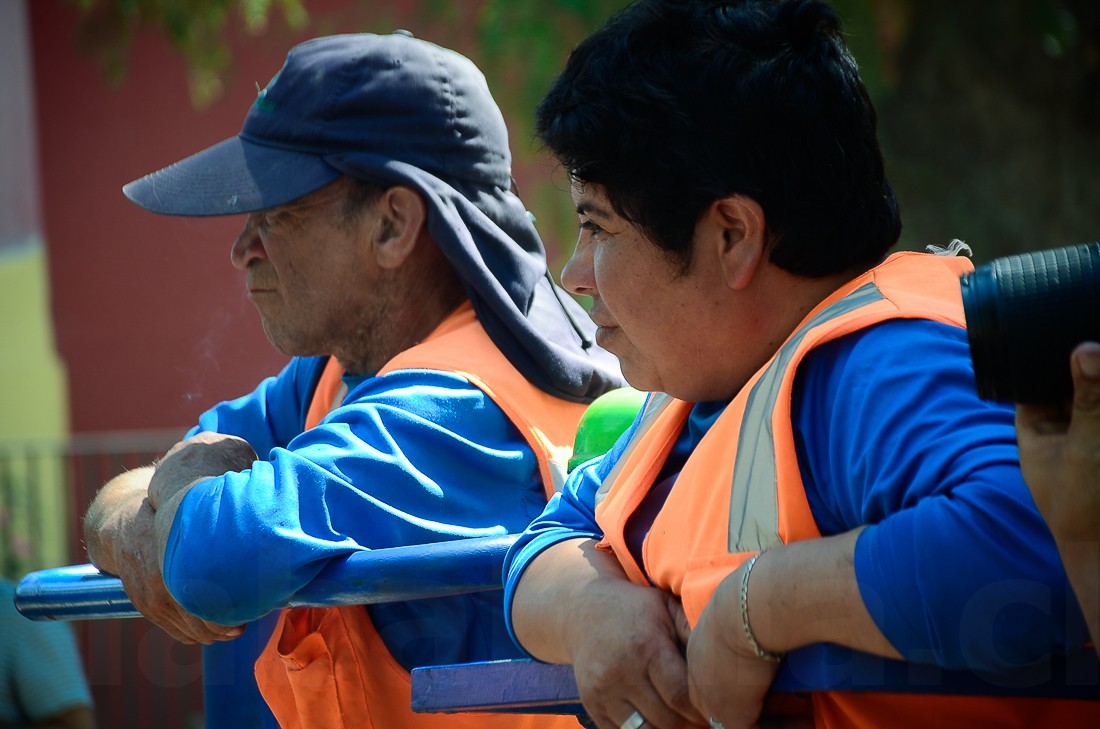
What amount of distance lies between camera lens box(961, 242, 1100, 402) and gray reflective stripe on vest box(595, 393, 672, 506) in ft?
2.48

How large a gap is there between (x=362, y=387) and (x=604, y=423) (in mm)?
480

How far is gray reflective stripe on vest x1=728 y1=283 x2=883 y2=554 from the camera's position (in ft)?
4.95

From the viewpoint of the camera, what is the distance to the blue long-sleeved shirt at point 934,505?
1.27 m

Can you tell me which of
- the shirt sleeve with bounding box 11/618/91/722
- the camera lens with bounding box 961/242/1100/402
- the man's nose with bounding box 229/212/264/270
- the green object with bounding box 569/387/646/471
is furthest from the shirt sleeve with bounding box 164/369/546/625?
the shirt sleeve with bounding box 11/618/91/722

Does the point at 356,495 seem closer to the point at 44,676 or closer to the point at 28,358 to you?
the point at 44,676

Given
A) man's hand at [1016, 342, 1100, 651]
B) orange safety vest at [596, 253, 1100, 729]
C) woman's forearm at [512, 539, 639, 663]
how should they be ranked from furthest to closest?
woman's forearm at [512, 539, 639, 663] → orange safety vest at [596, 253, 1100, 729] → man's hand at [1016, 342, 1100, 651]

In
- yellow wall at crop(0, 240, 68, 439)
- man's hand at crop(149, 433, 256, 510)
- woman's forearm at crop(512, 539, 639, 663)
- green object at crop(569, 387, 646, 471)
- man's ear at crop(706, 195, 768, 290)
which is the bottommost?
yellow wall at crop(0, 240, 68, 439)

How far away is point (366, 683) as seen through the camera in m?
2.35

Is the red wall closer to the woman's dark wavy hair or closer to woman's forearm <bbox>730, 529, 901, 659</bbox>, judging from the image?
the woman's dark wavy hair

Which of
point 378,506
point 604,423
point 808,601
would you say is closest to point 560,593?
point 808,601

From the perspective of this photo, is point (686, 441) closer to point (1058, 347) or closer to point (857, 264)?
point (857, 264)

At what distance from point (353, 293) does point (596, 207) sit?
3.20ft

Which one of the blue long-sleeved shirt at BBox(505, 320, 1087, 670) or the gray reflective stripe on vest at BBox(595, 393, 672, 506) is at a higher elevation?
the blue long-sleeved shirt at BBox(505, 320, 1087, 670)

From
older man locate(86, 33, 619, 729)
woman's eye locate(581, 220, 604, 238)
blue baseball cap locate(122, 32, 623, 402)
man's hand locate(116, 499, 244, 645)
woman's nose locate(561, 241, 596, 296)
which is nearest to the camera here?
woman's eye locate(581, 220, 604, 238)
